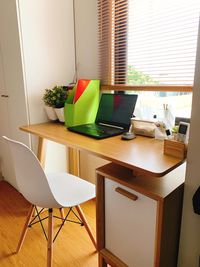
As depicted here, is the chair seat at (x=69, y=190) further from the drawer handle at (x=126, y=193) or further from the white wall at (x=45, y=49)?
the white wall at (x=45, y=49)

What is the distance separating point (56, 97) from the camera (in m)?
1.67

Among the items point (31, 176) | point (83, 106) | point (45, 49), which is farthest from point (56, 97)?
point (31, 176)

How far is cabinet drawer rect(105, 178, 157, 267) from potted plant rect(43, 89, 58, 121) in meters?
0.87

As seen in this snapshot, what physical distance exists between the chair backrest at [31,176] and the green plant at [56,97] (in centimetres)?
64

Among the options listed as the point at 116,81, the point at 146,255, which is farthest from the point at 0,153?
the point at 146,255

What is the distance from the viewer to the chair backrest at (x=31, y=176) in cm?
103

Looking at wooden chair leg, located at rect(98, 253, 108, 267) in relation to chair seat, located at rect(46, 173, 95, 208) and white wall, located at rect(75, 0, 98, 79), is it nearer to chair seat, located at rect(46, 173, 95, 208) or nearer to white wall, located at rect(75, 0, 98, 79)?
chair seat, located at rect(46, 173, 95, 208)

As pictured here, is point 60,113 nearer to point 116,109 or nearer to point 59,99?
point 59,99

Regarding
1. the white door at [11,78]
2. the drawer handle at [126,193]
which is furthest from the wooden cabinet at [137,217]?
the white door at [11,78]

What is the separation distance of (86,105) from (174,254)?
1085mm

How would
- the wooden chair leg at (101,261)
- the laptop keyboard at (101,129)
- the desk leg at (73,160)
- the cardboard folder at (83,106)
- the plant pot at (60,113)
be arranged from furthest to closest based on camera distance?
the desk leg at (73,160) → the plant pot at (60,113) → the cardboard folder at (83,106) → the laptop keyboard at (101,129) → the wooden chair leg at (101,261)

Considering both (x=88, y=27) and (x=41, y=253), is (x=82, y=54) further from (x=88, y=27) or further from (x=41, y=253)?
(x=41, y=253)

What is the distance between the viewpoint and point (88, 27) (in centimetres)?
177

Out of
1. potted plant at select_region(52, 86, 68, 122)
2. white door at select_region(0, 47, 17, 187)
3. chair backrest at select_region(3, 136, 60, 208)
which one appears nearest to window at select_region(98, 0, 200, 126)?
potted plant at select_region(52, 86, 68, 122)
